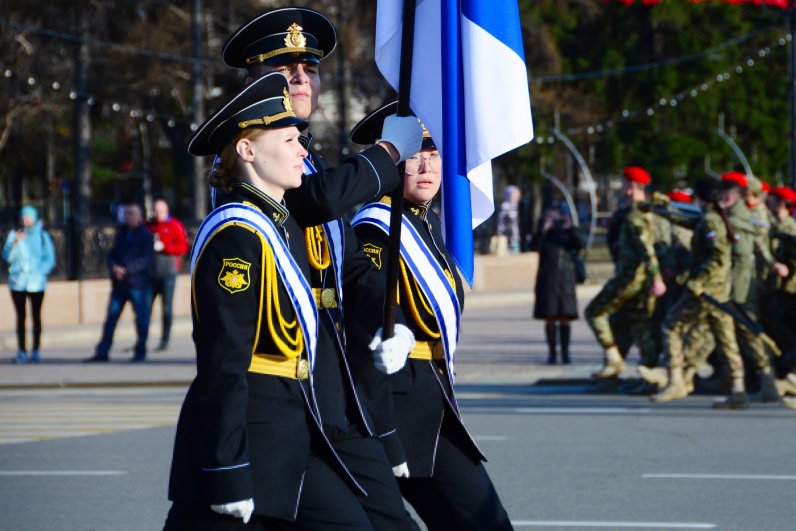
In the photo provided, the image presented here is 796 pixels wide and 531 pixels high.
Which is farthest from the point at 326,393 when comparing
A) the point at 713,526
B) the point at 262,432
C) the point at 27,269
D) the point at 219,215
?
the point at 27,269

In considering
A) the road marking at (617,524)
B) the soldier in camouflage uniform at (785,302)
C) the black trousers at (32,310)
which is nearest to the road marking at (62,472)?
the road marking at (617,524)

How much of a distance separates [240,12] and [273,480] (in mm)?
35499

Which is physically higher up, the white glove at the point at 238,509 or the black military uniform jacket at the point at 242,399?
the black military uniform jacket at the point at 242,399

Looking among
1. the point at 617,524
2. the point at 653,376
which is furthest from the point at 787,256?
the point at 617,524

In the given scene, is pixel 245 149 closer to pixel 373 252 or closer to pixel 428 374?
pixel 373 252

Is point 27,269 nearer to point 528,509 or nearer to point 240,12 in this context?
point 528,509

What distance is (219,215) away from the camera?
4.49 meters

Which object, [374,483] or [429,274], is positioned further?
[429,274]

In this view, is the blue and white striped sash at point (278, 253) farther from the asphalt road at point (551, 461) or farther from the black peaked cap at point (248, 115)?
the asphalt road at point (551, 461)

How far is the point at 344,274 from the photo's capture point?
197 inches

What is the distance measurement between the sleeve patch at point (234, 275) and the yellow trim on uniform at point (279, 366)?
Answer: 214 mm

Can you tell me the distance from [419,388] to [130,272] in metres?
12.5

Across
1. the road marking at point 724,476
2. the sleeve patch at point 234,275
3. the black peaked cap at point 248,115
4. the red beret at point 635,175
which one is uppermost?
the red beret at point 635,175

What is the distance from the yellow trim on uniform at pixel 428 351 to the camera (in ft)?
17.7
